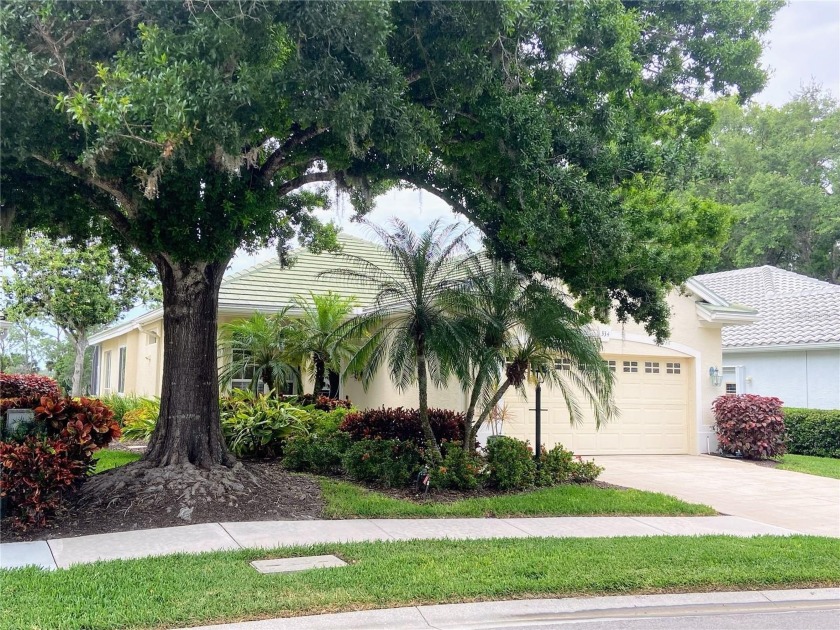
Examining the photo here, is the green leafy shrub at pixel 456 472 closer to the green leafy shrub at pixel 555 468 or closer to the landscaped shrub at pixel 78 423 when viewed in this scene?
the green leafy shrub at pixel 555 468

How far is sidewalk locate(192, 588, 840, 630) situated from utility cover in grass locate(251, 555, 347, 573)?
4.06 feet

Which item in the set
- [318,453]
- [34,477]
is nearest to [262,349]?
[318,453]

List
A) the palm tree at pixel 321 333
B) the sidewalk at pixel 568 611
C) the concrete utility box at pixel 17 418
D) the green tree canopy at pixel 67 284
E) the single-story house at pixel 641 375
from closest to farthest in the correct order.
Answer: the sidewalk at pixel 568 611
the concrete utility box at pixel 17 418
the palm tree at pixel 321 333
the single-story house at pixel 641 375
the green tree canopy at pixel 67 284

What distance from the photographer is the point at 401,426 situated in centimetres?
1241

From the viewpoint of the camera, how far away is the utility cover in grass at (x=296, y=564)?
666cm

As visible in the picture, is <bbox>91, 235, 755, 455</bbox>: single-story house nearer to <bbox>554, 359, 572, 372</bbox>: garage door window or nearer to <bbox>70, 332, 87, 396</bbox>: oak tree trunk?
<bbox>554, 359, 572, 372</bbox>: garage door window

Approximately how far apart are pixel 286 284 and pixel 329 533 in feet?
34.3

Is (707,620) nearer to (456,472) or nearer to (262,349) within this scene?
(456,472)

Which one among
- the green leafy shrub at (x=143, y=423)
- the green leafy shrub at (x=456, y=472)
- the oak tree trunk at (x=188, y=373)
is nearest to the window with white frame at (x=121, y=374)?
the green leafy shrub at (x=143, y=423)

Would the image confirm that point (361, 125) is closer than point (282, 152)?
Yes

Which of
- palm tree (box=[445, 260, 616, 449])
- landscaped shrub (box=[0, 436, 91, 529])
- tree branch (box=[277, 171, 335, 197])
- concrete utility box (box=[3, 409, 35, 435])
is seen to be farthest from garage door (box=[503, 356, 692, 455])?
concrete utility box (box=[3, 409, 35, 435])

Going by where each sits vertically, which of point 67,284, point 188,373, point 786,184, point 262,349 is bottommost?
point 188,373

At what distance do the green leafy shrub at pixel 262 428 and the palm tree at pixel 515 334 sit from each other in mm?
4281

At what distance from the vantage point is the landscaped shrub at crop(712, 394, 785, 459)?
638 inches
